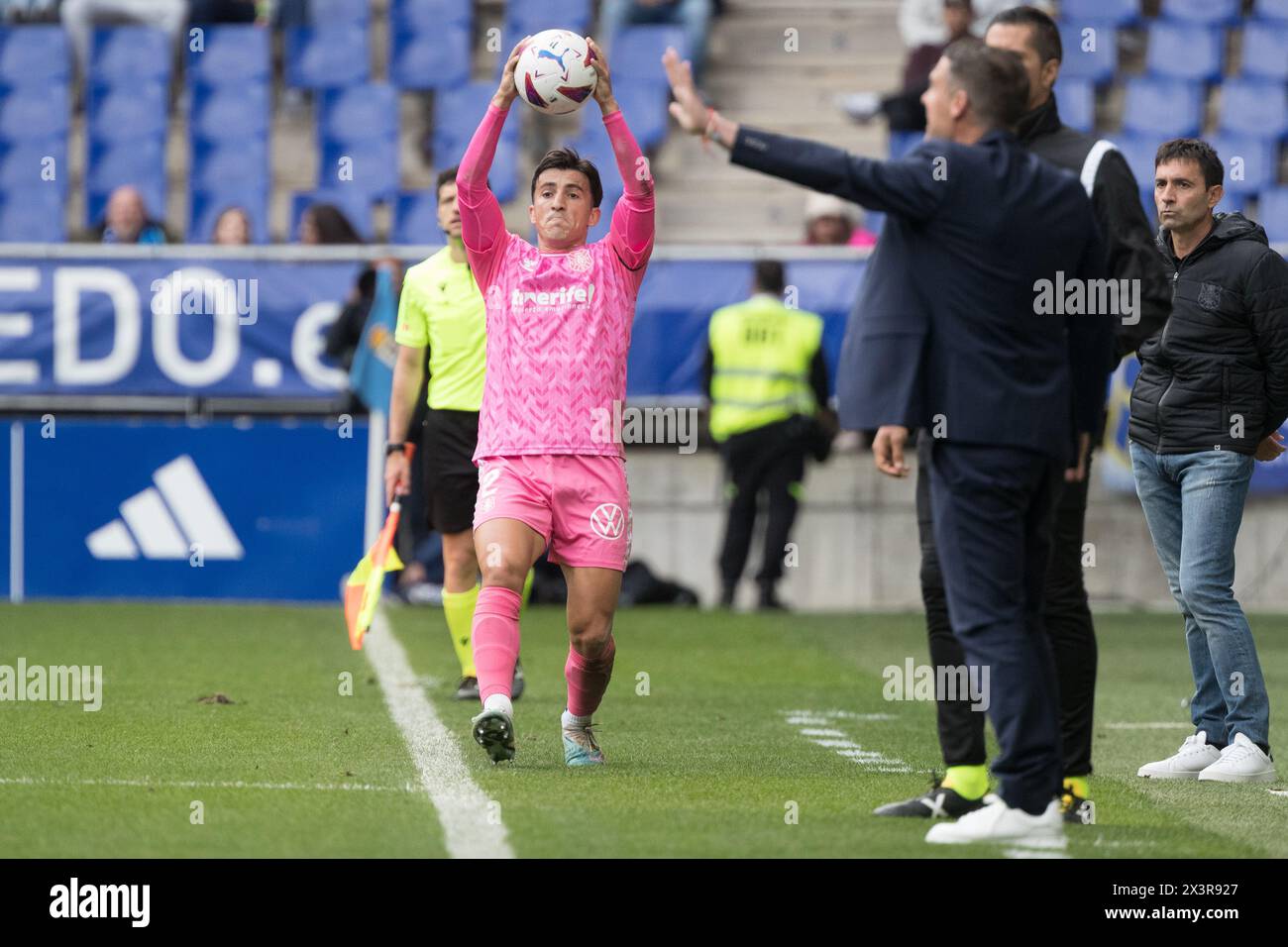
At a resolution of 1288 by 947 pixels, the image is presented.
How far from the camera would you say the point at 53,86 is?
18953 mm

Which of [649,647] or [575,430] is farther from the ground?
[575,430]

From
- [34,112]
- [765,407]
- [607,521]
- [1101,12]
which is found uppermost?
[1101,12]

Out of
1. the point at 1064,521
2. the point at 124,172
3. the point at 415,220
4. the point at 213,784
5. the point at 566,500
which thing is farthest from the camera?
the point at 124,172

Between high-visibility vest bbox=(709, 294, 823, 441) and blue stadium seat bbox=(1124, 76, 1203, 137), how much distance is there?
5.38 metres

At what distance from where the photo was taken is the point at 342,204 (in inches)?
723

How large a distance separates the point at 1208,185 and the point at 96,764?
14.3 feet

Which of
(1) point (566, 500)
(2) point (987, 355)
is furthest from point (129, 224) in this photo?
(2) point (987, 355)

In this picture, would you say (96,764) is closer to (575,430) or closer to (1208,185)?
(575,430)

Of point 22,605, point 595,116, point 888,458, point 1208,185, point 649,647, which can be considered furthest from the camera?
point 595,116

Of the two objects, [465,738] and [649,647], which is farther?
[649,647]

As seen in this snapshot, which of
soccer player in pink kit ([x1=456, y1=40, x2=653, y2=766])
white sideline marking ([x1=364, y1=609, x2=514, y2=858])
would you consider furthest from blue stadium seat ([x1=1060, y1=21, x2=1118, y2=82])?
soccer player in pink kit ([x1=456, y1=40, x2=653, y2=766])

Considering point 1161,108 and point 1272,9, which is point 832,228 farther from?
point 1272,9

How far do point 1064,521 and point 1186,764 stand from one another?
183 cm
